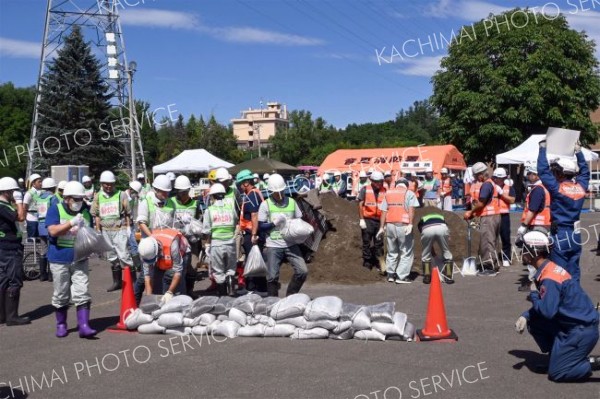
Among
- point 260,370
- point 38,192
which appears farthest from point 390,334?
point 38,192

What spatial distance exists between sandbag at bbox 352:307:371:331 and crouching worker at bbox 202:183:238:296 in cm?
300

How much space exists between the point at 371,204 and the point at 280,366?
20.9ft

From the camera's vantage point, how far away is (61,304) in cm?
805

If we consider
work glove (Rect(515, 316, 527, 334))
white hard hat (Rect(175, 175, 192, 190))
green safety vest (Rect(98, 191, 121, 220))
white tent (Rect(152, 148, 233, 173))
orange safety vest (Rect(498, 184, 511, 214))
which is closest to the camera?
work glove (Rect(515, 316, 527, 334))

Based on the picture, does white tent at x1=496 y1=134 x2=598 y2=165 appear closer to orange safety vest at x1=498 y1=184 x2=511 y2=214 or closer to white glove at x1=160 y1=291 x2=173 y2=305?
orange safety vest at x1=498 y1=184 x2=511 y2=214

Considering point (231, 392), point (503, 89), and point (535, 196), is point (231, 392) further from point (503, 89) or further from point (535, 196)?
point (503, 89)

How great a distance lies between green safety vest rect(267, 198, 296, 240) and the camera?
361 inches

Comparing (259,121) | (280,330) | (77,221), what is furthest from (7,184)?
(259,121)

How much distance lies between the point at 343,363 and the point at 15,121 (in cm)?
7146

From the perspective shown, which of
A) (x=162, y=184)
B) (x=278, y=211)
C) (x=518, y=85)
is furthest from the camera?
(x=518, y=85)

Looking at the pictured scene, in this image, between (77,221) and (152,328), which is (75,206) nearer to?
(77,221)

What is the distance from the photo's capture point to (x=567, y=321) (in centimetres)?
582

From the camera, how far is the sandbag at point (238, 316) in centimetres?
795

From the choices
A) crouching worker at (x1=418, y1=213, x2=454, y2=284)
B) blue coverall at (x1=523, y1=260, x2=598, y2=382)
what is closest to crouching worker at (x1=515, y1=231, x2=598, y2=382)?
blue coverall at (x1=523, y1=260, x2=598, y2=382)
